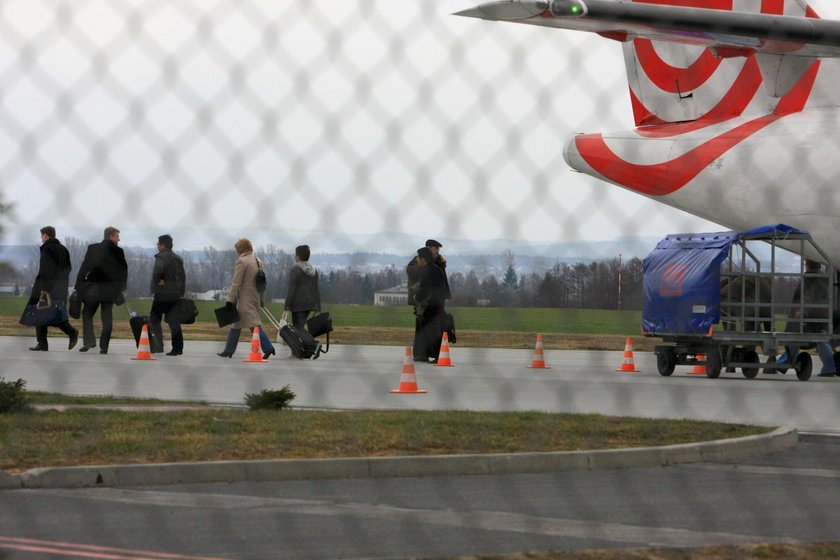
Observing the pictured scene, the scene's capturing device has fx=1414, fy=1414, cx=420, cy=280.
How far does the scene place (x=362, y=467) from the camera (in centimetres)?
847

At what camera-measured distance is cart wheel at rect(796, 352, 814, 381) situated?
18.1 meters

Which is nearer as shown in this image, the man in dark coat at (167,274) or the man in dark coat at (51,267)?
the man in dark coat at (51,267)

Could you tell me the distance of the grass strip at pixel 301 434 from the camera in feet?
28.3

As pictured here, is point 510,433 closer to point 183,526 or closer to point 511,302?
A: point 183,526

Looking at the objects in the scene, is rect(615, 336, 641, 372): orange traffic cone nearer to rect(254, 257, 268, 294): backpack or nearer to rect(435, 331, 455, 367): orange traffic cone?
rect(435, 331, 455, 367): orange traffic cone

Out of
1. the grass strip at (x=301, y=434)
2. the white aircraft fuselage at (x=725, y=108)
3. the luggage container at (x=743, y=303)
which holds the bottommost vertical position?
the grass strip at (x=301, y=434)

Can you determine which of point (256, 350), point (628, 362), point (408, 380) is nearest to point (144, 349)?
point (256, 350)

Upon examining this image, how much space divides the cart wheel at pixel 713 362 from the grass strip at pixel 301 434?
7.42 metres

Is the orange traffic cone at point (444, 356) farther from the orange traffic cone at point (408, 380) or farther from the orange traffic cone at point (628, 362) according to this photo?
the orange traffic cone at point (408, 380)

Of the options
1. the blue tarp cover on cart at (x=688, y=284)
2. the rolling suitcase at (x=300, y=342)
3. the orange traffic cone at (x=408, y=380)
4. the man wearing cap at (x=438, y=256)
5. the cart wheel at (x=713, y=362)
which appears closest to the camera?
the man wearing cap at (x=438, y=256)

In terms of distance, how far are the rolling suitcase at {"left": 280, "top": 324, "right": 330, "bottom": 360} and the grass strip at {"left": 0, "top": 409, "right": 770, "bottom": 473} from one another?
26.7 ft

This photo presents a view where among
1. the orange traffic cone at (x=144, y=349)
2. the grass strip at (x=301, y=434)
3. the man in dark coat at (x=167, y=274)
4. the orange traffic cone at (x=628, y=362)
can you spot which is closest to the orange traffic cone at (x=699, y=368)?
the orange traffic cone at (x=628, y=362)

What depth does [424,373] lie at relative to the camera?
17.6 m

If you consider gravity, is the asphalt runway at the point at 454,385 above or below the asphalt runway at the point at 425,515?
below
